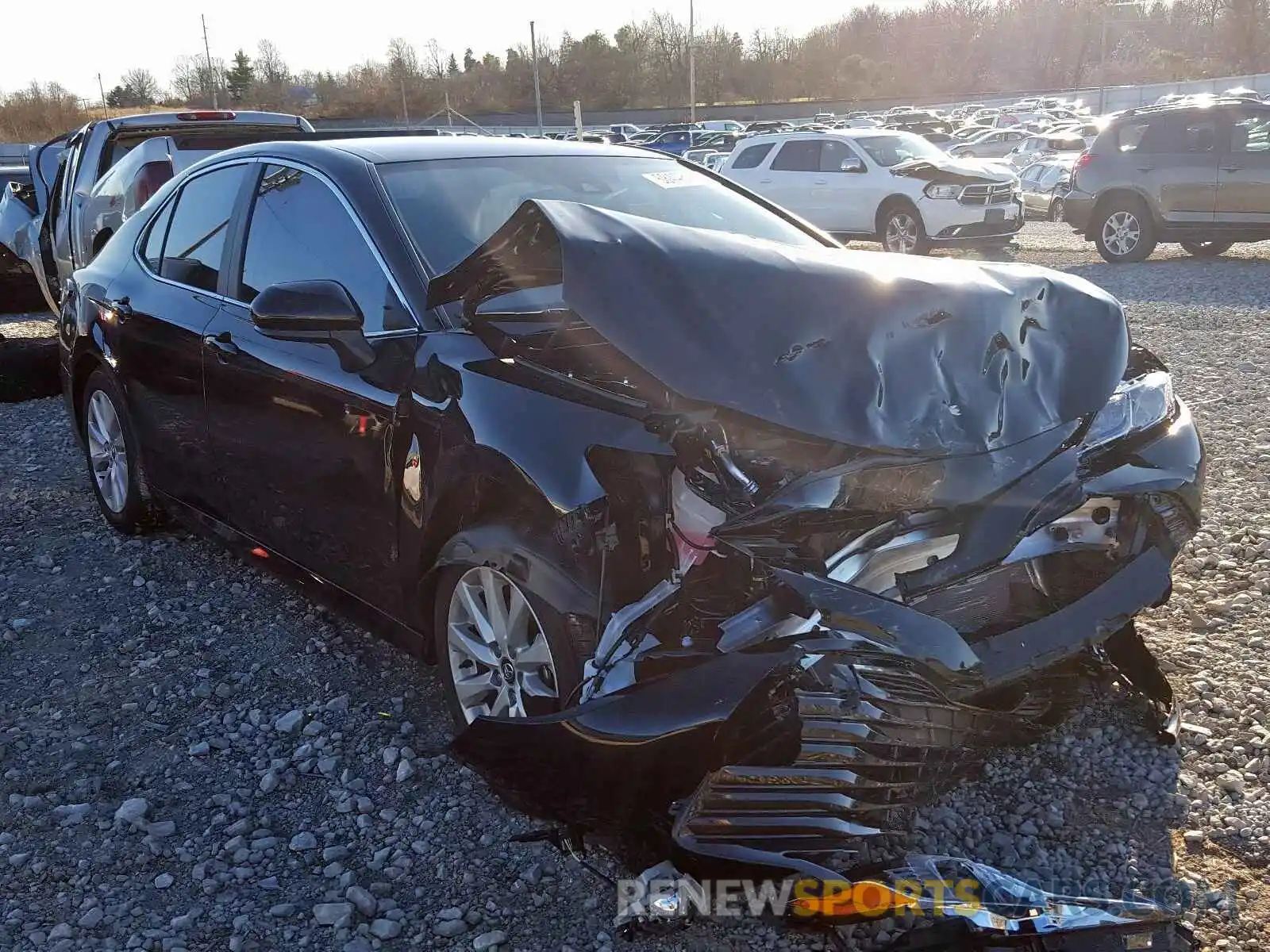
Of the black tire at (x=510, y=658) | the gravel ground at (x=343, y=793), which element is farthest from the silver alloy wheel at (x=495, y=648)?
the gravel ground at (x=343, y=793)

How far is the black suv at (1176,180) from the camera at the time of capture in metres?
13.1

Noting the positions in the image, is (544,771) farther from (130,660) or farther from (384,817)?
(130,660)

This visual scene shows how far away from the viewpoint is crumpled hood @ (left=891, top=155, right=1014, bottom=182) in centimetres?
1506

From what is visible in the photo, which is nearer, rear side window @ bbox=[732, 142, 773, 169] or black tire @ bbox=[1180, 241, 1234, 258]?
black tire @ bbox=[1180, 241, 1234, 258]

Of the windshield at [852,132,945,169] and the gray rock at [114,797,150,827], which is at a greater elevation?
the windshield at [852,132,945,169]

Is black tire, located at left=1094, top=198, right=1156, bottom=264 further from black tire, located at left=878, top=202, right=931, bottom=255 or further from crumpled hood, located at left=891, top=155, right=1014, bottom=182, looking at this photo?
black tire, located at left=878, top=202, right=931, bottom=255

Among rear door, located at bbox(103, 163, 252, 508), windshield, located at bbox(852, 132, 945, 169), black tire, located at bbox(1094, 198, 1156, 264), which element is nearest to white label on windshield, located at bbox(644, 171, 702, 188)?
rear door, located at bbox(103, 163, 252, 508)

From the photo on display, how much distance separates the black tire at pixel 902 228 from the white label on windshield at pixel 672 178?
11486 millimetres

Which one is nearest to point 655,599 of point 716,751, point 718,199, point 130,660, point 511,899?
point 716,751

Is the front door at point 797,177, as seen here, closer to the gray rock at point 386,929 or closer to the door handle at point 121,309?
the door handle at point 121,309

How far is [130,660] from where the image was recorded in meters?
3.98

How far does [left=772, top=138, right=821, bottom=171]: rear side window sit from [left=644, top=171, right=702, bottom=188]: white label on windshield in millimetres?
12715

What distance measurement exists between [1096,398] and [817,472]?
0.84 meters

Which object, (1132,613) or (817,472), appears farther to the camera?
(1132,613)
